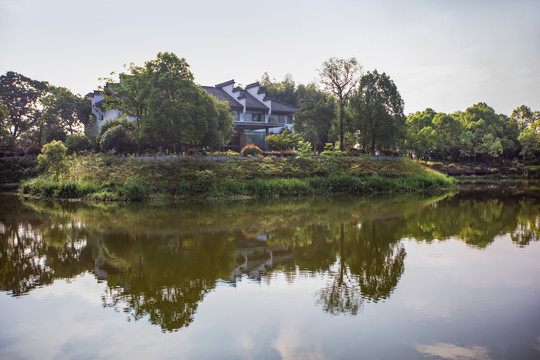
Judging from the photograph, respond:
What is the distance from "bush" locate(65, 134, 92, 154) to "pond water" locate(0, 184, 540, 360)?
745 inches

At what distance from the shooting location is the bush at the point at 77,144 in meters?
31.0

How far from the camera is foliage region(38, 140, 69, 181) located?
2461 cm

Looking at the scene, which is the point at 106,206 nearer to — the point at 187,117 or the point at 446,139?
the point at 187,117

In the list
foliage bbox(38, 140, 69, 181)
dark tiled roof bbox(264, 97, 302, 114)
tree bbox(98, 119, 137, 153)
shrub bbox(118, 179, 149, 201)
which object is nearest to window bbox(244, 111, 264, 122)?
dark tiled roof bbox(264, 97, 302, 114)

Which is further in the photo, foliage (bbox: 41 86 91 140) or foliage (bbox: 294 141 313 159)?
foliage (bbox: 41 86 91 140)

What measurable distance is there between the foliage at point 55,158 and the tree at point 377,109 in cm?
2367

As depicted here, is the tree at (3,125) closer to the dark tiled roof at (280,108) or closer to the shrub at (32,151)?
the shrub at (32,151)

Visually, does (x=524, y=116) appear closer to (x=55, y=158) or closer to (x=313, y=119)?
(x=313, y=119)

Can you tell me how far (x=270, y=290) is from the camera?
7.22m

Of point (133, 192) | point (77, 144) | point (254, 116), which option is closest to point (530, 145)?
point (254, 116)

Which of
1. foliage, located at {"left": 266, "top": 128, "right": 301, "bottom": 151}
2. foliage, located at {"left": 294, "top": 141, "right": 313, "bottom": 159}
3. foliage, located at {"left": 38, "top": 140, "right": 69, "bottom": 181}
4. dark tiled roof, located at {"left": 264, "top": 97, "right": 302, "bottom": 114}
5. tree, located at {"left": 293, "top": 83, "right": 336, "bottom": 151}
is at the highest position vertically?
dark tiled roof, located at {"left": 264, "top": 97, "right": 302, "bottom": 114}

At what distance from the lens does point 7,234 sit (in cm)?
1260

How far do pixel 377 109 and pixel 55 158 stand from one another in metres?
25.7

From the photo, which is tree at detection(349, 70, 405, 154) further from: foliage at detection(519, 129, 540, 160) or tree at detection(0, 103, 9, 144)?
tree at detection(0, 103, 9, 144)
